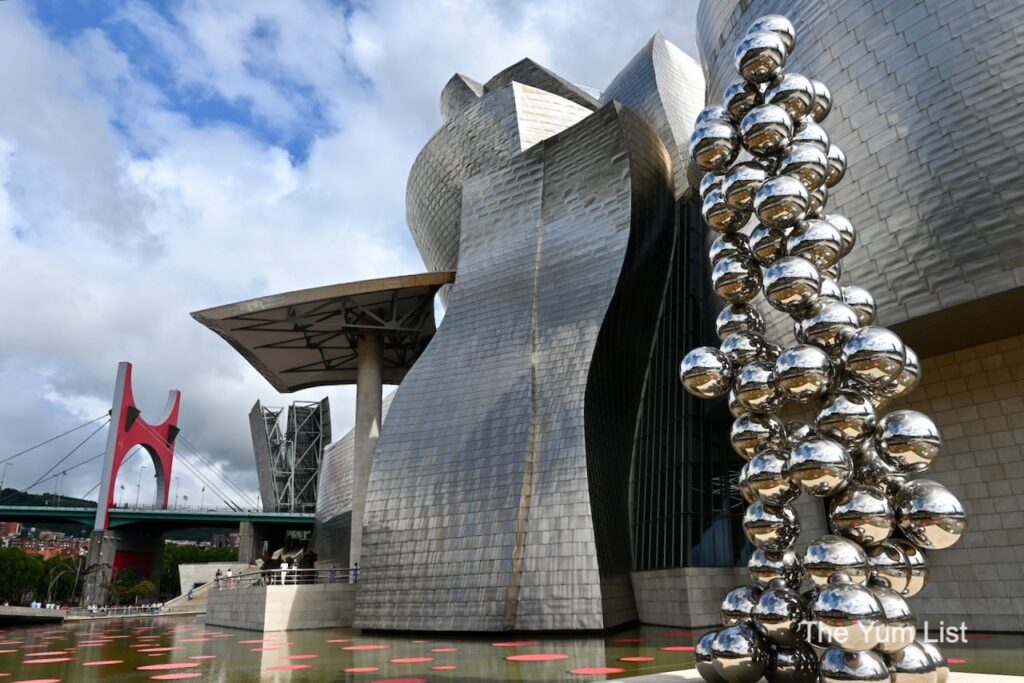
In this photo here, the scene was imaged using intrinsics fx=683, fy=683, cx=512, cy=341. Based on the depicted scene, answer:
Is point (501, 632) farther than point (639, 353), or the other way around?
point (639, 353)

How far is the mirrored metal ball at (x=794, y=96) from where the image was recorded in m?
5.37

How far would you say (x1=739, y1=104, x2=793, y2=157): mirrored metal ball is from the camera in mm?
5207

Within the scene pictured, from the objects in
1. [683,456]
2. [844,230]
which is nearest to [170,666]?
[844,230]

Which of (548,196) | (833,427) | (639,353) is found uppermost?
(548,196)

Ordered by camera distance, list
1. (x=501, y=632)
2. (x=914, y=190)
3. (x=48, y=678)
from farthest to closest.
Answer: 1. (x=501, y=632)
2. (x=914, y=190)
3. (x=48, y=678)

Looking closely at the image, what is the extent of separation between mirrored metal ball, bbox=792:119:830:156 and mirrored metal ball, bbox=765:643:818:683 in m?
3.51

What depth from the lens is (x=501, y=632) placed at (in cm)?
1287

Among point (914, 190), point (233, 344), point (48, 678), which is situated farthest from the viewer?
point (233, 344)

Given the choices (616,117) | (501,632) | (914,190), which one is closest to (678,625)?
(501,632)

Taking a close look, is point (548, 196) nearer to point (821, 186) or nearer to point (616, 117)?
point (616, 117)

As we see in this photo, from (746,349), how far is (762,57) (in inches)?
92.3

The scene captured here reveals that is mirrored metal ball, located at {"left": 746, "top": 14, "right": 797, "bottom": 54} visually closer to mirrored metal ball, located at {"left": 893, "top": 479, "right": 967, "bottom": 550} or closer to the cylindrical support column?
mirrored metal ball, located at {"left": 893, "top": 479, "right": 967, "bottom": 550}

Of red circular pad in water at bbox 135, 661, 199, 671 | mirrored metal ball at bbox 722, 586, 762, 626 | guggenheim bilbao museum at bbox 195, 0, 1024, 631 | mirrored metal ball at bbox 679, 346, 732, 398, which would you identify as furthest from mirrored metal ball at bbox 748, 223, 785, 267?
red circular pad in water at bbox 135, 661, 199, 671

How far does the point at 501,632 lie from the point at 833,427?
996 centimetres
